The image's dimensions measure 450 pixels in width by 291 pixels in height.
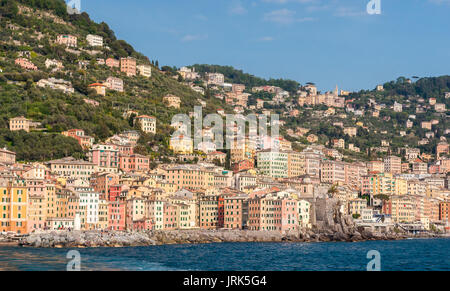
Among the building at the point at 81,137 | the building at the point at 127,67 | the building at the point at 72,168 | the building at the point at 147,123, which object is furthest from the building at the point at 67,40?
the building at the point at 72,168

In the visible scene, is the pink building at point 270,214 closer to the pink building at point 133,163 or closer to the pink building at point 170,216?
the pink building at point 170,216

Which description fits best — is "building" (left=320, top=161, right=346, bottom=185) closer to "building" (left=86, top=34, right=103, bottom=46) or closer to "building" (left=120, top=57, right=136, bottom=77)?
"building" (left=120, top=57, right=136, bottom=77)

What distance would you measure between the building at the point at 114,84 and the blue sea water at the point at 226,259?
57.6 m

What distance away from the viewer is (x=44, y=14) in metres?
131

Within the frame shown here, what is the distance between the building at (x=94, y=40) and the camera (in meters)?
131

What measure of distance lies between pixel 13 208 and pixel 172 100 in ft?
195

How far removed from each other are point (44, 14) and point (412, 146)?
85674mm

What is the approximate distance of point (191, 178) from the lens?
83.2 metres

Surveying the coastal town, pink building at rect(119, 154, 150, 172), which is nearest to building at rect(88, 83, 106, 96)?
the coastal town

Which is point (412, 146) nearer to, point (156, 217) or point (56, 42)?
point (56, 42)

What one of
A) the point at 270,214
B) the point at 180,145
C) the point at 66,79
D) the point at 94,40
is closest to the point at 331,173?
the point at 180,145

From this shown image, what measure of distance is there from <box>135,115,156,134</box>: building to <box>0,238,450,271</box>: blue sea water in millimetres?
40816

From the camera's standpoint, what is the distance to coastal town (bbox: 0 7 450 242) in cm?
6531
